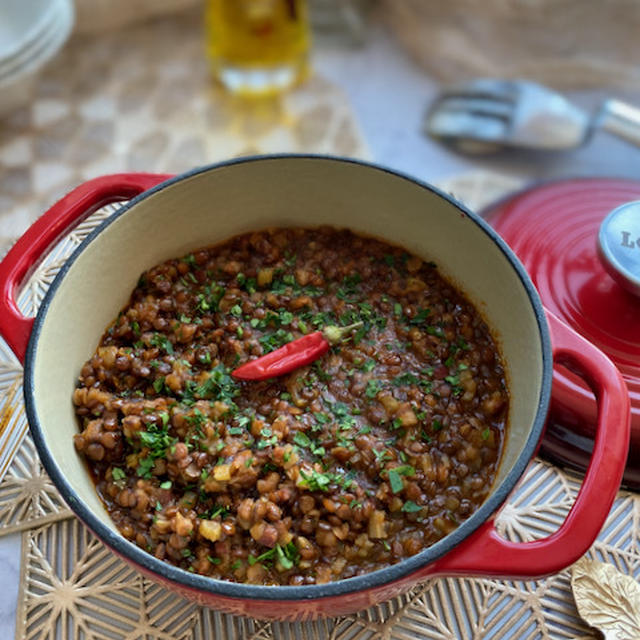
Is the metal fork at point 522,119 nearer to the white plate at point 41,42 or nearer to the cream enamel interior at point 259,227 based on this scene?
the cream enamel interior at point 259,227

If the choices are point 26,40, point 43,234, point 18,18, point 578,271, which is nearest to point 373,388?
point 578,271

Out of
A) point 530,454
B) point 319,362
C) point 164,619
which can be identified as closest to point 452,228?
point 319,362

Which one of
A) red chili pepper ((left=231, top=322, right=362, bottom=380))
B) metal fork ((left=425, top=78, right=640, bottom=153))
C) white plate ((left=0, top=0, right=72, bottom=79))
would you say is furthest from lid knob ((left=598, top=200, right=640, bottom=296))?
white plate ((left=0, top=0, right=72, bottom=79))

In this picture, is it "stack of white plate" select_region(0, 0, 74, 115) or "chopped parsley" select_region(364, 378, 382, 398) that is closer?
"chopped parsley" select_region(364, 378, 382, 398)

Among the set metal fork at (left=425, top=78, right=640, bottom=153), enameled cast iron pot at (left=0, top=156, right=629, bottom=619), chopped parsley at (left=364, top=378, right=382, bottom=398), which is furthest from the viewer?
metal fork at (left=425, top=78, right=640, bottom=153)

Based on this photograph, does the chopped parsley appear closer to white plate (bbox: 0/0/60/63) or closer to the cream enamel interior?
the cream enamel interior

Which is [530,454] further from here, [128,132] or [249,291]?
[128,132]

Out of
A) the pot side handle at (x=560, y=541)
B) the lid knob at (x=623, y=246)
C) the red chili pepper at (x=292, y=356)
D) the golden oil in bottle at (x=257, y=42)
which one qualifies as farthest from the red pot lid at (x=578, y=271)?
→ the golden oil in bottle at (x=257, y=42)
